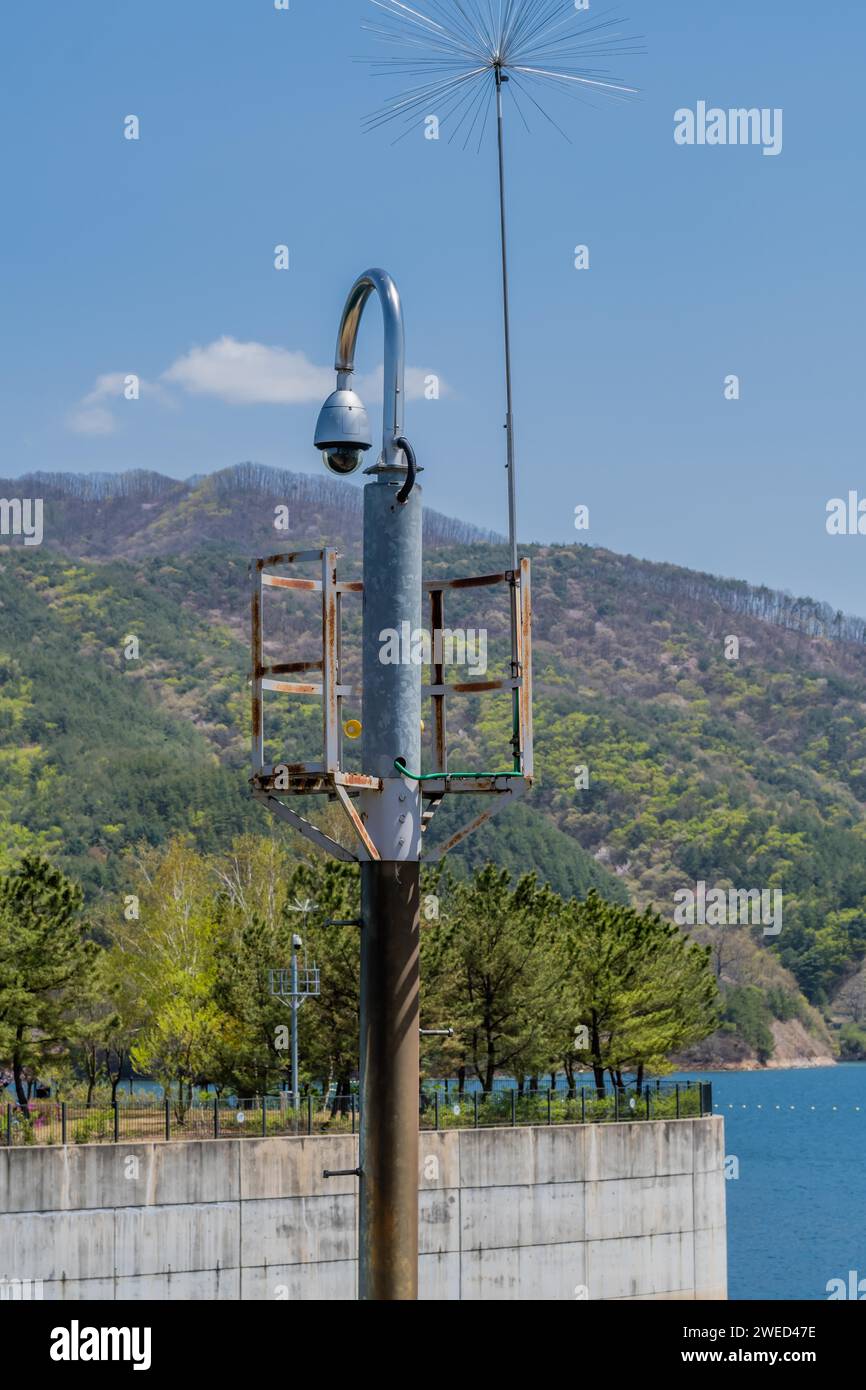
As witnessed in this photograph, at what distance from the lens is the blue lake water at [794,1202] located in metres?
76.5

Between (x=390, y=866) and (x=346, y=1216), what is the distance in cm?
3623

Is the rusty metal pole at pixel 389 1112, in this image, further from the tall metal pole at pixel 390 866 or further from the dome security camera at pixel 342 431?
the dome security camera at pixel 342 431

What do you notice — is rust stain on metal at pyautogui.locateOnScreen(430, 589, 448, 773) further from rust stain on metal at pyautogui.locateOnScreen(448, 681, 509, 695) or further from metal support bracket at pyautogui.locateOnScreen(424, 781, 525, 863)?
metal support bracket at pyautogui.locateOnScreen(424, 781, 525, 863)

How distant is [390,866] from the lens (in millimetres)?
8172

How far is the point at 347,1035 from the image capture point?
176 ft

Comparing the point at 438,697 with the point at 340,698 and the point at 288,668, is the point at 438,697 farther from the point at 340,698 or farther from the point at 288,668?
the point at 288,668

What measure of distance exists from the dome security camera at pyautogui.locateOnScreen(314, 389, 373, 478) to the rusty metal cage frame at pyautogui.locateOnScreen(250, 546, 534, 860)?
453mm

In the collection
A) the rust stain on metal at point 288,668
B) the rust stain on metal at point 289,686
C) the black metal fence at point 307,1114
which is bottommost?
the black metal fence at point 307,1114

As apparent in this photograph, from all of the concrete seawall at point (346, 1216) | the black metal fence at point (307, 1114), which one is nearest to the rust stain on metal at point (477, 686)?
the concrete seawall at point (346, 1216)

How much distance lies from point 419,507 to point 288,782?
53.9 inches

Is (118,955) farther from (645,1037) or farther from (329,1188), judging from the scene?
(329,1188)

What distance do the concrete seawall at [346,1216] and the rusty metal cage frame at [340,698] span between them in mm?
27252

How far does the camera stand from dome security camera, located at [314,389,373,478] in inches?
341
